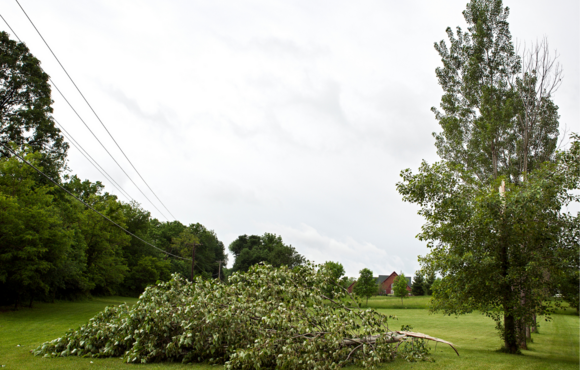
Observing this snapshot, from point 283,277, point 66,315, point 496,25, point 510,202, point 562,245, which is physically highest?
point 496,25

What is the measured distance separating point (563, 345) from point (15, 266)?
963 inches

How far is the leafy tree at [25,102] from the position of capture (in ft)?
74.9

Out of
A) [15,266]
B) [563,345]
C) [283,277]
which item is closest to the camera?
[283,277]

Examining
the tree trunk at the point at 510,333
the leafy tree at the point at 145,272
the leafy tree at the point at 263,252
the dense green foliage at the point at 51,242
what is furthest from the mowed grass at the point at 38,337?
the leafy tree at the point at 263,252

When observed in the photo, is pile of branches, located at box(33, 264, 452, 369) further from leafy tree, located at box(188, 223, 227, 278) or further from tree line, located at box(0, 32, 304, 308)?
leafy tree, located at box(188, 223, 227, 278)

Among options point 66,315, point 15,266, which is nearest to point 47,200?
point 15,266

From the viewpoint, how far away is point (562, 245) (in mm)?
8391

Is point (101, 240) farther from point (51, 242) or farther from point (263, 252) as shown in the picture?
point (263, 252)

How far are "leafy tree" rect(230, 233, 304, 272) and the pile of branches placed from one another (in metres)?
41.4

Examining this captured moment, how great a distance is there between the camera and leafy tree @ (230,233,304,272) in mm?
60875

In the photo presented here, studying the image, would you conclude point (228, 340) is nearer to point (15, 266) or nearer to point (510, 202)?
point (510, 202)

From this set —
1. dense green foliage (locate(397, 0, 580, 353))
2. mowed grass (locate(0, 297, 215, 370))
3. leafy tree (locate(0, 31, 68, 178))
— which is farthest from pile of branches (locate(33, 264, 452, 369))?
leafy tree (locate(0, 31, 68, 178))

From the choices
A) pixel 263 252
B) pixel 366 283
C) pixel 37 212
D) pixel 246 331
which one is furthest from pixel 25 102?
pixel 263 252

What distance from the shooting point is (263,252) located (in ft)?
223
